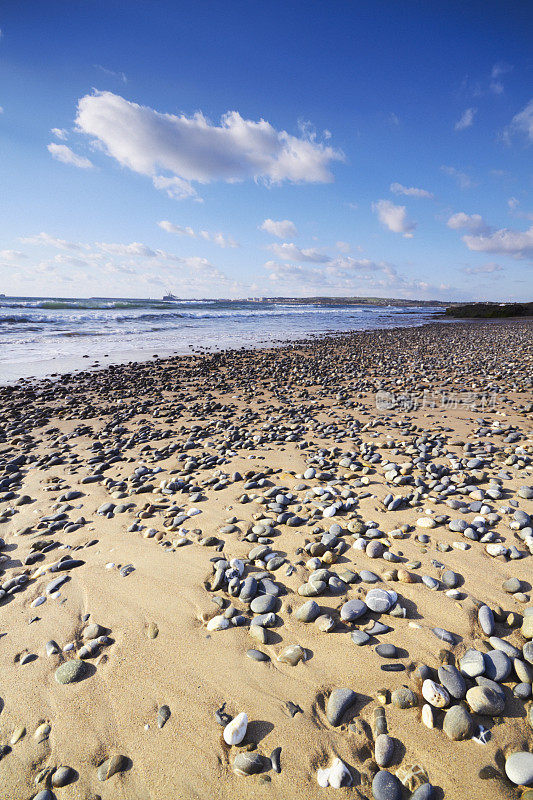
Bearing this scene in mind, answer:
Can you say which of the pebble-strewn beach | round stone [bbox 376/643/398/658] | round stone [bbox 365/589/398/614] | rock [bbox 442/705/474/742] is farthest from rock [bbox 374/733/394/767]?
round stone [bbox 365/589/398/614]

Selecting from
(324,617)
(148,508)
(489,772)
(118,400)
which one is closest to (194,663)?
(324,617)

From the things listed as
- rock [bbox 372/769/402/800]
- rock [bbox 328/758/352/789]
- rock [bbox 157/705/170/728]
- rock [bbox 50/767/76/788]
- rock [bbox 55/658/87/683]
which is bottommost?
rock [bbox 55/658/87/683]

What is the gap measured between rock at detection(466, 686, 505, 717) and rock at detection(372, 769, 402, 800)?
557 mm

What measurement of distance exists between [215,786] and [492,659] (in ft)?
5.39

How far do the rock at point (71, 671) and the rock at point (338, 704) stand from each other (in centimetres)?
156

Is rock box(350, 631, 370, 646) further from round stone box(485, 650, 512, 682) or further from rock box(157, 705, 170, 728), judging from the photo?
rock box(157, 705, 170, 728)

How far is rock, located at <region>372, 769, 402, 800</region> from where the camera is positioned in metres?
1.50

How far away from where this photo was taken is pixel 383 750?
1.64 metres

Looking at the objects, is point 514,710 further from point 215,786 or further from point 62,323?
point 62,323

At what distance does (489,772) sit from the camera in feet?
5.10

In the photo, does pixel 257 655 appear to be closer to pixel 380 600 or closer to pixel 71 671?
pixel 380 600

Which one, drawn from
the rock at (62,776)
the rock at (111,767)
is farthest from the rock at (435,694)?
the rock at (62,776)

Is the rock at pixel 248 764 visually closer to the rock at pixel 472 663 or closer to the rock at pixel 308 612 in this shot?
the rock at pixel 308 612

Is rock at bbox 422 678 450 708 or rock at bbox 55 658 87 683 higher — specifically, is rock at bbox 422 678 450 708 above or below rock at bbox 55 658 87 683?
above
